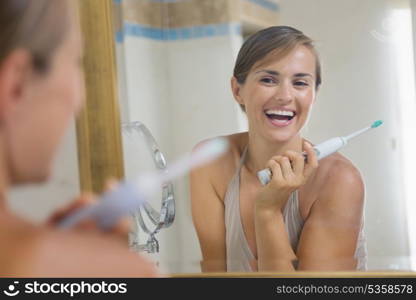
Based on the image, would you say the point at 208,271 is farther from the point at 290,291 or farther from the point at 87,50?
the point at 87,50

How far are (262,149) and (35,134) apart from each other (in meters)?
0.34

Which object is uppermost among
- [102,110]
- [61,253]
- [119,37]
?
[119,37]

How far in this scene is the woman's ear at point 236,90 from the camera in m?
0.81

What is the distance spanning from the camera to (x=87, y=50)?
2.34 feet

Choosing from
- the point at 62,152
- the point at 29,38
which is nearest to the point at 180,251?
the point at 62,152

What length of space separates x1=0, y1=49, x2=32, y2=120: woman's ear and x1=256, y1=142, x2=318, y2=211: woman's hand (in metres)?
0.35

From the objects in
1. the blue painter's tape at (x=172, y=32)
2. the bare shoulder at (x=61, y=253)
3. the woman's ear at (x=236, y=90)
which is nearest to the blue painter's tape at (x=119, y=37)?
the blue painter's tape at (x=172, y=32)

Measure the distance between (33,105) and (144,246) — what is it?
32 centimetres

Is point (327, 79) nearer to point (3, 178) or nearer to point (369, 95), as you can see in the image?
point (369, 95)

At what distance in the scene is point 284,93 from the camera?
0.76 m

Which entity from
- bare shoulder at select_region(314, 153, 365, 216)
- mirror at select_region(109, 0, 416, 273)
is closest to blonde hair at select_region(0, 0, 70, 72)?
mirror at select_region(109, 0, 416, 273)

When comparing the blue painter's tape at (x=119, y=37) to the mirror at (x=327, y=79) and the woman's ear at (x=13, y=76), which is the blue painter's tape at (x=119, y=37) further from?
the woman's ear at (x=13, y=76)

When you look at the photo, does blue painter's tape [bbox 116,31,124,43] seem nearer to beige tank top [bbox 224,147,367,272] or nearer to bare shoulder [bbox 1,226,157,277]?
beige tank top [bbox 224,147,367,272]

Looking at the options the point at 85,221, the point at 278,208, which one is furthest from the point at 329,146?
the point at 85,221
